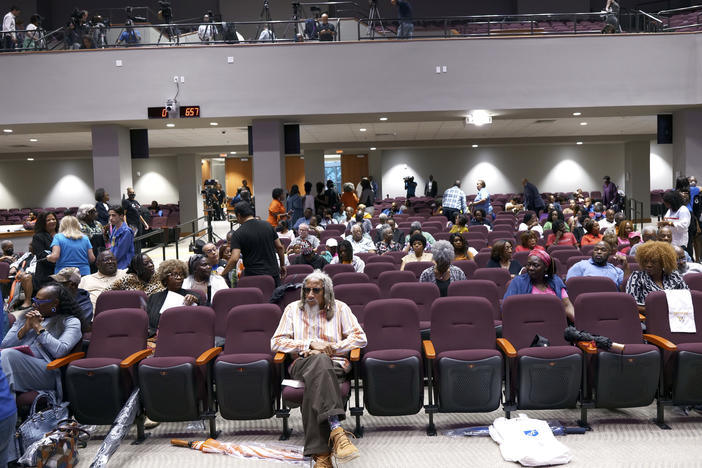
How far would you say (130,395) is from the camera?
15.3 ft

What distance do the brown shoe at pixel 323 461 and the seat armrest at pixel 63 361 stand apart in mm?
2063

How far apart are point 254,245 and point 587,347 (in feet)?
12.0

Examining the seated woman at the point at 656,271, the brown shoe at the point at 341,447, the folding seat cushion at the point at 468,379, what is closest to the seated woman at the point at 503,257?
the seated woman at the point at 656,271

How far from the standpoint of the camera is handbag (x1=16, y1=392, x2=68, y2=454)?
421cm

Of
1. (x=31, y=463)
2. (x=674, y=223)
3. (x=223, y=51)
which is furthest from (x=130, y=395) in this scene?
(x=223, y=51)

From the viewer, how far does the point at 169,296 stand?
5.63 m

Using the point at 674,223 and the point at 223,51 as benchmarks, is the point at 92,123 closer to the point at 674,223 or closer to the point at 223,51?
the point at 223,51

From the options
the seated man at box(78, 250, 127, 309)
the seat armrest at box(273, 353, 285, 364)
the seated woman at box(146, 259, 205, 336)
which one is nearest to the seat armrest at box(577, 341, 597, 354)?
the seat armrest at box(273, 353, 285, 364)

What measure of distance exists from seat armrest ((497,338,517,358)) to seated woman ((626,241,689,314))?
4.38 feet

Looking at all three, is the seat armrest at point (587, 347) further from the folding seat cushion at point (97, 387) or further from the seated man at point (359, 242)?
the seated man at point (359, 242)

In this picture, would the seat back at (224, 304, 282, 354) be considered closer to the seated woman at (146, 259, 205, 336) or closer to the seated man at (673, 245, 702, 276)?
the seated woman at (146, 259, 205, 336)

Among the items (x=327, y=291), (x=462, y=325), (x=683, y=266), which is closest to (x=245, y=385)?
(x=327, y=291)

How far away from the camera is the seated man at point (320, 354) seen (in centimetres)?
413

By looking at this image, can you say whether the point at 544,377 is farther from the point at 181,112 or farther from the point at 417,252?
the point at 181,112
